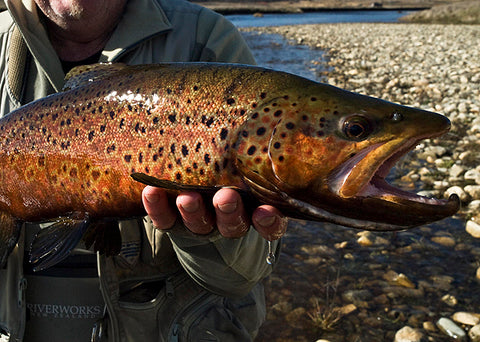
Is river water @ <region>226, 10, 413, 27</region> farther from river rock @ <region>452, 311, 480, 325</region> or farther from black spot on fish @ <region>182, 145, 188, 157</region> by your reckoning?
black spot on fish @ <region>182, 145, 188, 157</region>

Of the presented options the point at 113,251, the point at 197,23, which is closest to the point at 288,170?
→ the point at 113,251

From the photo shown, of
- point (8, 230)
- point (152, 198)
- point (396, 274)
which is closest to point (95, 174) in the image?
point (152, 198)

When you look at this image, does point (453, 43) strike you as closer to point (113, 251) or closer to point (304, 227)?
point (304, 227)

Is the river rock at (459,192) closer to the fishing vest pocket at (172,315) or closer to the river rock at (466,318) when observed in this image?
the river rock at (466,318)

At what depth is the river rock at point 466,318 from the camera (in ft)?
10.8

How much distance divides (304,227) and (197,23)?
2.73m

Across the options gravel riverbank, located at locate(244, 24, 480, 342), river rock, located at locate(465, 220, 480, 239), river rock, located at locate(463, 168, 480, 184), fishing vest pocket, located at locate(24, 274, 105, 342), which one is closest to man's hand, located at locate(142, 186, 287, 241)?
fishing vest pocket, located at locate(24, 274, 105, 342)

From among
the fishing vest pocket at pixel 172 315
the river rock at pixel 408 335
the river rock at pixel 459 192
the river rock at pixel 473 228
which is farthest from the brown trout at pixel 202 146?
the river rock at pixel 459 192

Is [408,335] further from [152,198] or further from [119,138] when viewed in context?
[119,138]

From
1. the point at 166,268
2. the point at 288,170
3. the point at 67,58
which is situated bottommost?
the point at 166,268

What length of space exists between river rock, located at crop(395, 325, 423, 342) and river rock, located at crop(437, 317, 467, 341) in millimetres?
181

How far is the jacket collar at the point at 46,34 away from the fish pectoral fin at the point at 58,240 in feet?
3.02

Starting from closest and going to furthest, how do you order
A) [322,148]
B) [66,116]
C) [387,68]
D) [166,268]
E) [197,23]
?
[322,148] < [66,116] < [166,268] < [197,23] < [387,68]

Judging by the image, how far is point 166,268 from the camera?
257cm
